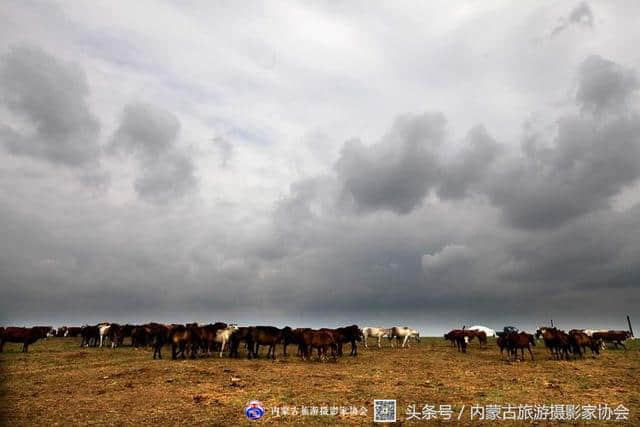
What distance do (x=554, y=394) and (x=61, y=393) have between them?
22366 mm

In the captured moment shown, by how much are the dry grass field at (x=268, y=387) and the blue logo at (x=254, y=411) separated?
10.2 inches

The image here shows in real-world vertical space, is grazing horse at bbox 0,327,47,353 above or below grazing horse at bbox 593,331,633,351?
below

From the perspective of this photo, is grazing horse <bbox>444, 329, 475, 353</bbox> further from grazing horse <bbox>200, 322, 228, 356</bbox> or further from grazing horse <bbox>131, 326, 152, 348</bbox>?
grazing horse <bbox>131, 326, 152, 348</bbox>

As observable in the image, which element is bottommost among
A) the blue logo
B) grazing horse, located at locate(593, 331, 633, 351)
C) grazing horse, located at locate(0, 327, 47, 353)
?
the blue logo

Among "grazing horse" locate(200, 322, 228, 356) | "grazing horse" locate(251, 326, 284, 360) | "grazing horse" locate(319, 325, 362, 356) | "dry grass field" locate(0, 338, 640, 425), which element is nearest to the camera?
"dry grass field" locate(0, 338, 640, 425)

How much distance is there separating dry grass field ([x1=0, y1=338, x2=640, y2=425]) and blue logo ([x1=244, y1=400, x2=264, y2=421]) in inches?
10.2

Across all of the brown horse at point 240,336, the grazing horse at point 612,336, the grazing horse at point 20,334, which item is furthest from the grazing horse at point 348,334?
the grazing horse at point 612,336

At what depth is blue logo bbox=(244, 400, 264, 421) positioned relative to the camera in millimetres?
14789

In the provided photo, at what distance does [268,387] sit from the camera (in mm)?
19391

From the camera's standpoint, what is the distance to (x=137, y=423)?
1412 cm

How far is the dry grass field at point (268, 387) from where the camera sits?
49.6 ft

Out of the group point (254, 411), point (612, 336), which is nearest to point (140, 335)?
point (254, 411)

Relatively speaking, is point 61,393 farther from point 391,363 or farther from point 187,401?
point 391,363

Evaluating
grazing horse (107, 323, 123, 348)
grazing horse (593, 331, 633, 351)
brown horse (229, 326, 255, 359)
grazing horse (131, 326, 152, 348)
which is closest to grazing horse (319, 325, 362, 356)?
brown horse (229, 326, 255, 359)
